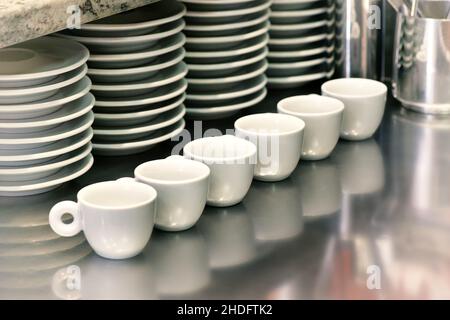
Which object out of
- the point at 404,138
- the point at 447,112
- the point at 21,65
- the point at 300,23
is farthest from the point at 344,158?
the point at 21,65

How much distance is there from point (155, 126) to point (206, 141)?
0.13 m

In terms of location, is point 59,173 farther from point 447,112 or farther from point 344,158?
point 447,112

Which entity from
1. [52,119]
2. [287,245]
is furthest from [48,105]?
[287,245]

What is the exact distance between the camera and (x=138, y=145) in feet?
4.40

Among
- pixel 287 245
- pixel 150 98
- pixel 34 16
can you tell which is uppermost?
pixel 34 16

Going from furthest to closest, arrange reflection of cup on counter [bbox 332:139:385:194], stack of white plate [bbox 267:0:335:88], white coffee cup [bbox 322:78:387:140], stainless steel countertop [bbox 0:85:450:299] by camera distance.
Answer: stack of white plate [bbox 267:0:335:88], white coffee cup [bbox 322:78:387:140], reflection of cup on counter [bbox 332:139:385:194], stainless steel countertop [bbox 0:85:450:299]

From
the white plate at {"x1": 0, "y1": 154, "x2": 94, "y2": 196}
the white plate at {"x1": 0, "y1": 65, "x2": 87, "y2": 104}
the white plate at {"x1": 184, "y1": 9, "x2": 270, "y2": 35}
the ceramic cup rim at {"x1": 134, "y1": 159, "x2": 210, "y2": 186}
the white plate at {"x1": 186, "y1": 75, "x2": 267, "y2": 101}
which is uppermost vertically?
the white plate at {"x1": 184, "y1": 9, "x2": 270, "y2": 35}

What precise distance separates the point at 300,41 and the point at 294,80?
6 cm

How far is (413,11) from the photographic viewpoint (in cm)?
148

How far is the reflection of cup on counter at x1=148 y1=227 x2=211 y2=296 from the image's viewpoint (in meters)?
1.02

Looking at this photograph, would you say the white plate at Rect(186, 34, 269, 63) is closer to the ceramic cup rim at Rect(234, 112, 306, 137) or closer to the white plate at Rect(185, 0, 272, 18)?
the white plate at Rect(185, 0, 272, 18)

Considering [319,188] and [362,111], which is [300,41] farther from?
[319,188]

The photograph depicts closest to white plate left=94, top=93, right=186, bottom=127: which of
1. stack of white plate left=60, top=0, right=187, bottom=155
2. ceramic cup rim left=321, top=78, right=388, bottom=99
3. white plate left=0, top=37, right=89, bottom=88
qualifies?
stack of white plate left=60, top=0, right=187, bottom=155

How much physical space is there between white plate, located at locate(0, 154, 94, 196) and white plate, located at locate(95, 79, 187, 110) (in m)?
0.09
